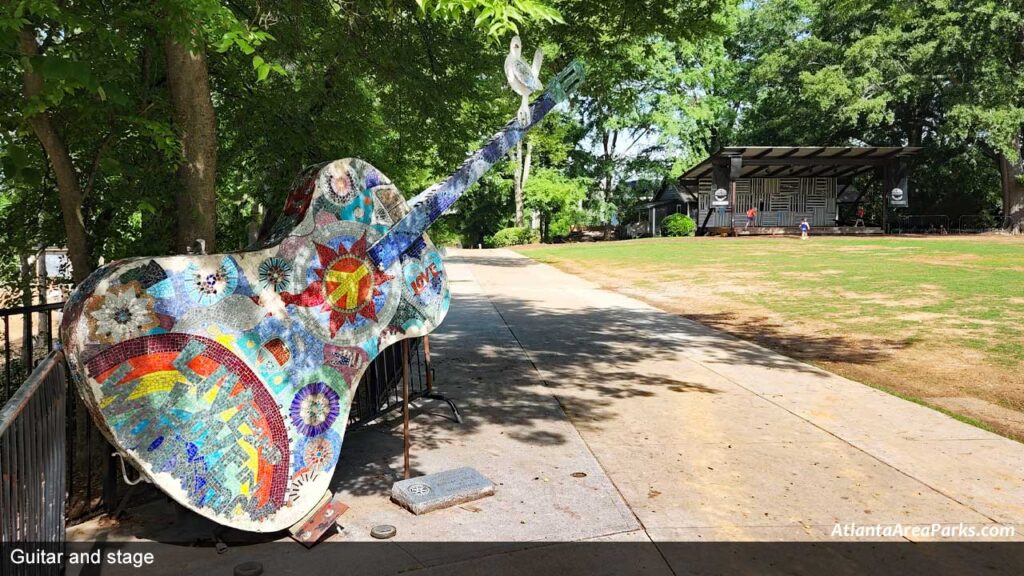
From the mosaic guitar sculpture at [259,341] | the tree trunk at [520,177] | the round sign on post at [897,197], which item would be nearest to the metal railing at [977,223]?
the round sign on post at [897,197]

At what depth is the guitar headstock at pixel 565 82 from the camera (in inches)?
205

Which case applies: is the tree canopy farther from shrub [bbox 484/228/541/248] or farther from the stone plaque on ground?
shrub [bbox 484/228/541/248]

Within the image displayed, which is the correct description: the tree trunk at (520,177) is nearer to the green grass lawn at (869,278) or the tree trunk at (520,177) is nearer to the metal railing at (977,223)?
the green grass lawn at (869,278)

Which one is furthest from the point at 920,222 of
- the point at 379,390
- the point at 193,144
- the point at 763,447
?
the point at 193,144

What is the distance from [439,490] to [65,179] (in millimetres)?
3593

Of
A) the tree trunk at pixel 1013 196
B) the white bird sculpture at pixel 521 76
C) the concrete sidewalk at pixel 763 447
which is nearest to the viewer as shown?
the concrete sidewalk at pixel 763 447

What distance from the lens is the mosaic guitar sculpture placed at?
128 inches

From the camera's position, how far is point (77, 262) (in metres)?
5.07

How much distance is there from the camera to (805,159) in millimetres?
38344

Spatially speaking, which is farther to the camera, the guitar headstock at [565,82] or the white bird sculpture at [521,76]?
the guitar headstock at [565,82]

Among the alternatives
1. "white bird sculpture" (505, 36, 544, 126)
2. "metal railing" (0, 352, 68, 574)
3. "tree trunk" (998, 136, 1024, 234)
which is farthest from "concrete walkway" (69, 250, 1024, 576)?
"tree trunk" (998, 136, 1024, 234)

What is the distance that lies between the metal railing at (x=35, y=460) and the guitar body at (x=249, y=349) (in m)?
0.23

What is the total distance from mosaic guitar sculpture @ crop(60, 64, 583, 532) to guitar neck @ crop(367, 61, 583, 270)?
11 mm

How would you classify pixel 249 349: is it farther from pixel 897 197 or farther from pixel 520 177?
pixel 520 177
